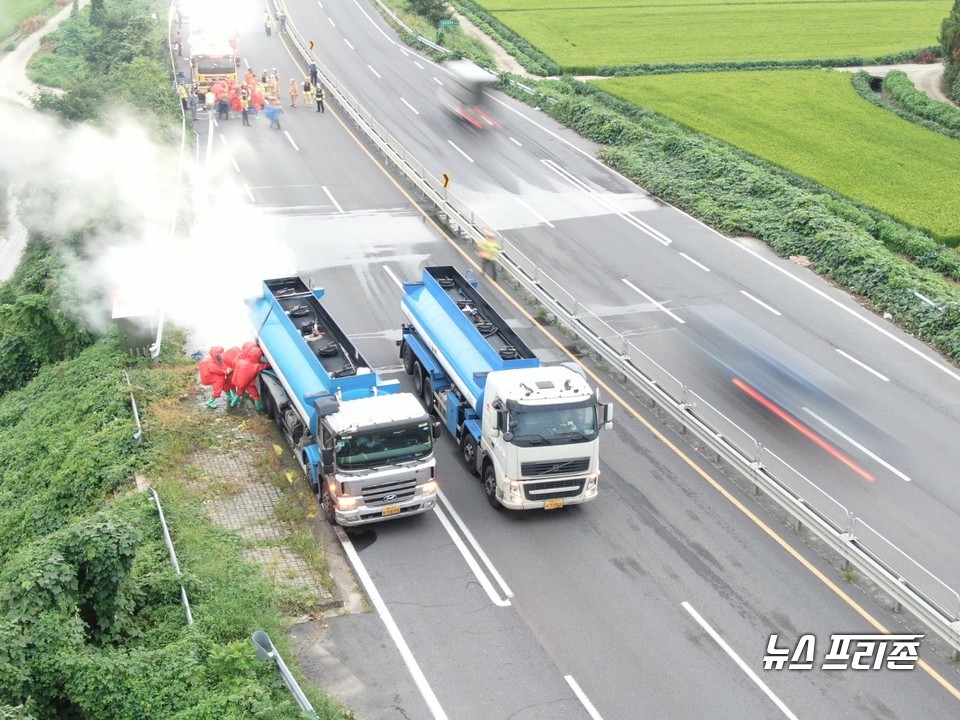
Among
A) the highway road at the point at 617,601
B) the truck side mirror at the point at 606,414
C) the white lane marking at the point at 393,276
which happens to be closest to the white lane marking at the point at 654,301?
the highway road at the point at 617,601

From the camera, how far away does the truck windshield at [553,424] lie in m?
20.6

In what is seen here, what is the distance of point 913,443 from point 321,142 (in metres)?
31.8

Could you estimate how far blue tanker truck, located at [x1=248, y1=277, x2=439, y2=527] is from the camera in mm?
20094

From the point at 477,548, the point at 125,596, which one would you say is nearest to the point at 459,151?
the point at 477,548

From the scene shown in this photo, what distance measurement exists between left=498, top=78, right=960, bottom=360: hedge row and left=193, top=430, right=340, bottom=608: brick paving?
65.5 ft

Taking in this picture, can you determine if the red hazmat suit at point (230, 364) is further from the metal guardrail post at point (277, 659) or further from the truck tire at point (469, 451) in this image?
the metal guardrail post at point (277, 659)

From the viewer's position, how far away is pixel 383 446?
2019 centimetres

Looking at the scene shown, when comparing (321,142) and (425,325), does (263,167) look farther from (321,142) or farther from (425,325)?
(425,325)

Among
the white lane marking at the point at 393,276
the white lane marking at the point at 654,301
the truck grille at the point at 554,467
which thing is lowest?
the white lane marking at the point at 654,301

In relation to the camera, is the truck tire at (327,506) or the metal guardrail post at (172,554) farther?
the truck tire at (327,506)

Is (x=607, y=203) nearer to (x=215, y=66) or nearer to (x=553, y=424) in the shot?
(x=553, y=424)

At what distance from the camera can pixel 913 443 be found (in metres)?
25.7

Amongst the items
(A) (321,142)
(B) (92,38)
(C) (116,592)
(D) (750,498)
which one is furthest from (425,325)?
(B) (92,38)

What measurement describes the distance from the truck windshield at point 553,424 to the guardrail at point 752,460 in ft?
13.7
